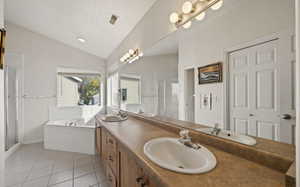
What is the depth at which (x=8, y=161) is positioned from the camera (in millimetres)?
2898

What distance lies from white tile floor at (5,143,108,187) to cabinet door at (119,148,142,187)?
0.99m

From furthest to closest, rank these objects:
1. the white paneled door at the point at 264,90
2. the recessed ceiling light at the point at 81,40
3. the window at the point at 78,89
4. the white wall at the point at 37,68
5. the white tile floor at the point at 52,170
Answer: the window at the point at 78,89
the white wall at the point at 37,68
the recessed ceiling light at the point at 81,40
the white tile floor at the point at 52,170
the white paneled door at the point at 264,90

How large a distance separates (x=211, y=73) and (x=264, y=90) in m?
0.40

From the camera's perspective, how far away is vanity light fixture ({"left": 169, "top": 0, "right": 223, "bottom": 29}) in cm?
120

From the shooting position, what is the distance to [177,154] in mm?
1128

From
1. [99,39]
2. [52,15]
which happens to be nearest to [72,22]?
[52,15]

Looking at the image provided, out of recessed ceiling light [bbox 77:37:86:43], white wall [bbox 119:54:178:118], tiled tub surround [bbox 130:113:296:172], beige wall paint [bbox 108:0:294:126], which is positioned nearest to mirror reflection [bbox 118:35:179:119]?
white wall [bbox 119:54:178:118]

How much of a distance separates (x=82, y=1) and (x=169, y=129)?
2379mm

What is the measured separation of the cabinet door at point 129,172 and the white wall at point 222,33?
685 mm

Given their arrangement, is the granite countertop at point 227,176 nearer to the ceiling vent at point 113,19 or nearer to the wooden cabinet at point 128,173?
the wooden cabinet at point 128,173

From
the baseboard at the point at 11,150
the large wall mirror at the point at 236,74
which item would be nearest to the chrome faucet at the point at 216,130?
the large wall mirror at the point at 236,74

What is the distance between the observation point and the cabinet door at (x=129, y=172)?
1.00 metres

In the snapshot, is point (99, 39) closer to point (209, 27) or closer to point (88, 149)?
point (88, 149)

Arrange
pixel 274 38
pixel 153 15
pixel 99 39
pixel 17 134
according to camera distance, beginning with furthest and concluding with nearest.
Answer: pixel 17 134, pixel 99 39, pixel 153 15, pixel 274 38
